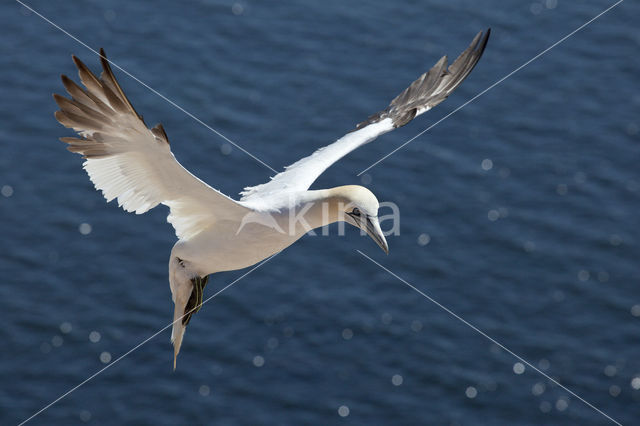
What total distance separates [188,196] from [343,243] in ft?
52.6

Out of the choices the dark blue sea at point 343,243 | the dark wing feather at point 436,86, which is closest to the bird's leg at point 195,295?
the dark wing feather at point 436,86

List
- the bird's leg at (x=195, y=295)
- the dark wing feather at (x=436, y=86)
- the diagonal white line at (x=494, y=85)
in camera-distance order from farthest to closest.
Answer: the diagonal white line at (x=494, y=85), the dark wing feather at (x=436, y=86), the bird's leg at (x=195, y=295)

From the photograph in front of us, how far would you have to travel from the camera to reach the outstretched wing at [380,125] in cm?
1247

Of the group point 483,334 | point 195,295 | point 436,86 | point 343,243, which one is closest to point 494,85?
point 343,243

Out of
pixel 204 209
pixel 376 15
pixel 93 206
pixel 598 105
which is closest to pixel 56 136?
pixel 93 206

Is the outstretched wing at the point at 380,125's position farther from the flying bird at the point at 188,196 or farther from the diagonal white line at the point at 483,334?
the diagonal white line at the point at 483,334

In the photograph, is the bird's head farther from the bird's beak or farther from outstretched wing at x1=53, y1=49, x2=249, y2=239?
outstretched wing at x1=53, y1=49, x2=249, y2=239

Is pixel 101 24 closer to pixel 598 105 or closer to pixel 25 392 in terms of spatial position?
pixel 25 392

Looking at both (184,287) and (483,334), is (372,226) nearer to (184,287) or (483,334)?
(184,287)

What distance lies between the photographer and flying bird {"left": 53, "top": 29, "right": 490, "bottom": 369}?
1062 cm

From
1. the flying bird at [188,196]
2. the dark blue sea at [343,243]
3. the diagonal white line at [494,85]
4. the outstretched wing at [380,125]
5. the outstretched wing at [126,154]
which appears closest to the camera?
the outstretched wing at [126,154]

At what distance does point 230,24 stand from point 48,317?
32.9 ft

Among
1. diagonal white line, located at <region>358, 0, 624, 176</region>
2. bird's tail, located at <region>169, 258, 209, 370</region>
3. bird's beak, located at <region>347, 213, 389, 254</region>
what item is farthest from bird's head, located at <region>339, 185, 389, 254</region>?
diagonal white line, located at <region>358, 0, 624, 176</region>

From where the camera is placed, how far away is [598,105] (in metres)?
29.5
